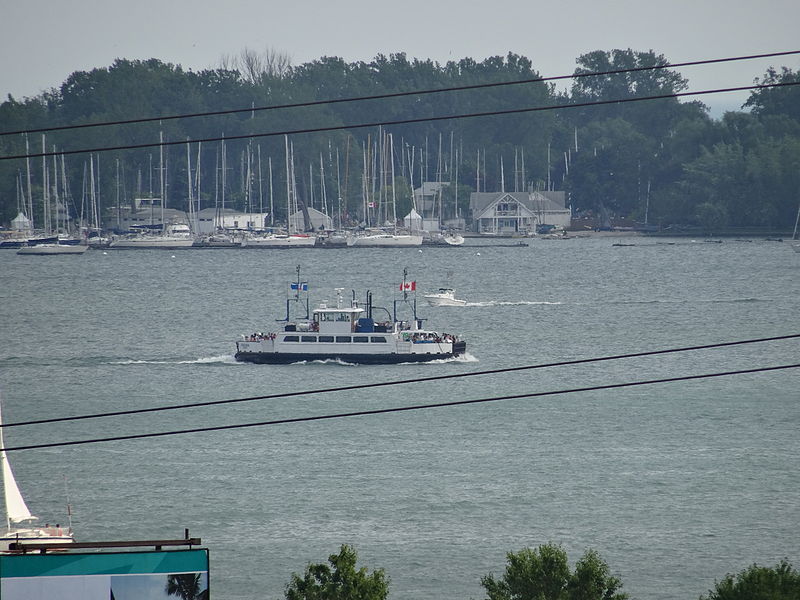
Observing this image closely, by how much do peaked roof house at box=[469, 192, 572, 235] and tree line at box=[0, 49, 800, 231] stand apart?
268 cm

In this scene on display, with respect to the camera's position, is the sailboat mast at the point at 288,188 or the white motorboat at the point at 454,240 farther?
the white motorboat at the point at 454,240

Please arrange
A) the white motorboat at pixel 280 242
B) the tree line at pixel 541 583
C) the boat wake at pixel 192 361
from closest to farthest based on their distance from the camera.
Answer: the tree line at pixel 541 583 → the boat wake at pixel 192 361 → the white motorboat at pixel 280 242

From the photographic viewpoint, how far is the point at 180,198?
603ft

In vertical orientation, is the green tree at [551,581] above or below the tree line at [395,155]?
below

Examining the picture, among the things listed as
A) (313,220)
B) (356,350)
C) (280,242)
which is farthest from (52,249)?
(356,350)

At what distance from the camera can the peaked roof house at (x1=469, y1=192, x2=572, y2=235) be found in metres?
182

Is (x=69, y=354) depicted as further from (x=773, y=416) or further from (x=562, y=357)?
(x=773, y=416)

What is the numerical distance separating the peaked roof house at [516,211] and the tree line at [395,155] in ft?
8.78

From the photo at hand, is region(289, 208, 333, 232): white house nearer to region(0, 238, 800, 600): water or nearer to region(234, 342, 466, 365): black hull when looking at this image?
region(0, 238, 800, 600): water

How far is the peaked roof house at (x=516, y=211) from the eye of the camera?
18175 centimetres

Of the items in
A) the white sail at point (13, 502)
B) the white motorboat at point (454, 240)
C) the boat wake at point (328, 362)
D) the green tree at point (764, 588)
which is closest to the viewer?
the green tree at point (764, 588)

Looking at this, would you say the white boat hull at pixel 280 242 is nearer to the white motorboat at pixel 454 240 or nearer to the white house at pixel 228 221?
the white house at pixel 228 221

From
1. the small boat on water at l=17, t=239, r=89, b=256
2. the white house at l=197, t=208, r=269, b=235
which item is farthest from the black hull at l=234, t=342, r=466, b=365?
the white house at l=197, t=208, r=269, b=235

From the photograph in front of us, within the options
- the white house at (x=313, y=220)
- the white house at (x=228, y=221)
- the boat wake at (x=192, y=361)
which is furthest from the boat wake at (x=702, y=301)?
the white house at (x=228, y=221)
